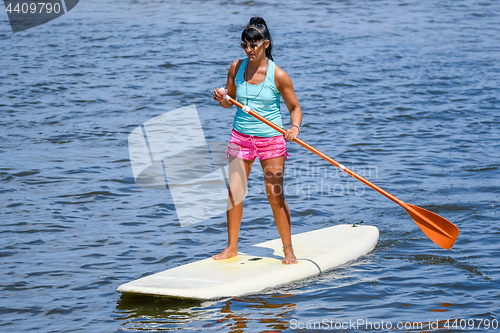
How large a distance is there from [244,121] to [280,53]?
481 inches

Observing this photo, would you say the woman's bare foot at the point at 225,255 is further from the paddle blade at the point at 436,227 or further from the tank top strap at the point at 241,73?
the paddle blade at the point at 436,227

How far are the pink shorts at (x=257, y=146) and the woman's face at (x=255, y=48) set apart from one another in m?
0.64

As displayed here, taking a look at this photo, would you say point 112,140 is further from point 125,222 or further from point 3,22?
point 3,22

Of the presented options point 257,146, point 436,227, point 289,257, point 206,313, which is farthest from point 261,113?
point 436,227

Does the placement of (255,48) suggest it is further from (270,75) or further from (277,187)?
(277,187)

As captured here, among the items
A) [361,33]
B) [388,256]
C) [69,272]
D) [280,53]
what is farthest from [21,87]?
[361,33]

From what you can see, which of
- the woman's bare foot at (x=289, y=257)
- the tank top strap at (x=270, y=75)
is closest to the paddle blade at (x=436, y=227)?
the woman's bare foot at (x=289, y=257)

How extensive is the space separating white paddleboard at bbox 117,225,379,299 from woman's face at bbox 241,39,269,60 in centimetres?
170

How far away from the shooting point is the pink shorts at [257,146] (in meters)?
4.71

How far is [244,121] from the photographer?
4734 mm

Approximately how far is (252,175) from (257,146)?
3.45 m

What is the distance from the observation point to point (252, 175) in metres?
8.17

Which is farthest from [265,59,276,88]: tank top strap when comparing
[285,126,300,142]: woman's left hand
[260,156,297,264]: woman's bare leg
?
[260,156,297,264]: woman's bare leg

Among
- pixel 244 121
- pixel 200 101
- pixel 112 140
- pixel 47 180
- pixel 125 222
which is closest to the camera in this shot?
pixel 244 121
